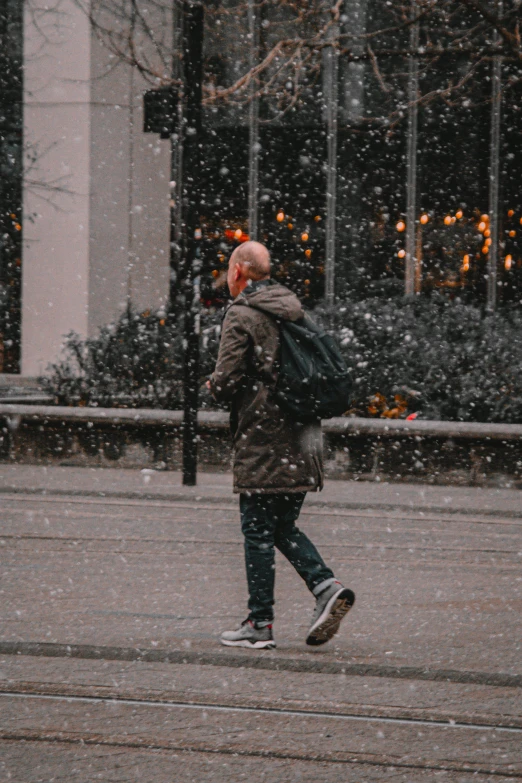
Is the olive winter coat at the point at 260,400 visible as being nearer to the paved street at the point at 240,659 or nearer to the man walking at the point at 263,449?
the man walking at the point at 263,449

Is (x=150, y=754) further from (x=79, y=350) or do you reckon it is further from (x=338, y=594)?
(x=79, y=350)

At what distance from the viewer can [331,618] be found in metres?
5.48

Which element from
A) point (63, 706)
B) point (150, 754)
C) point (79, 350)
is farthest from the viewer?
point (79, 350)

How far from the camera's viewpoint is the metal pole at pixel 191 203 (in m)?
11.6

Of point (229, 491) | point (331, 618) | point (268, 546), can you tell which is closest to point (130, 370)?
point (229, 491)

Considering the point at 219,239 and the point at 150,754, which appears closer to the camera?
the point at 150,754

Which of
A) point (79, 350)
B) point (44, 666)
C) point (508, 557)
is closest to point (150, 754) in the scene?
point (44, 666)

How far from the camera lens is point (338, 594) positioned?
217 inches

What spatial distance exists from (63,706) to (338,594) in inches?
55.1

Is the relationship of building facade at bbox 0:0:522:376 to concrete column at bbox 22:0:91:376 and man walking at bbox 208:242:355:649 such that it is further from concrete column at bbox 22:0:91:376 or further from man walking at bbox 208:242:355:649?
man walking at bbox 208:242:355:649

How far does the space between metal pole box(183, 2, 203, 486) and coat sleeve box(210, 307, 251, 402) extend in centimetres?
594

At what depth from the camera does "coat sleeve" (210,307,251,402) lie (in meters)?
5.45

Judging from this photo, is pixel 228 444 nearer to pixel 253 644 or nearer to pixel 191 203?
pixel 191 203

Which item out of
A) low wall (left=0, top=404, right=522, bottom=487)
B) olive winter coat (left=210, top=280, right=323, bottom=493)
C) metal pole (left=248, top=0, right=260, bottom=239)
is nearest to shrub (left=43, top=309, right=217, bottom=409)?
low wall (left=0, top=404, right=522, bottom=487)
